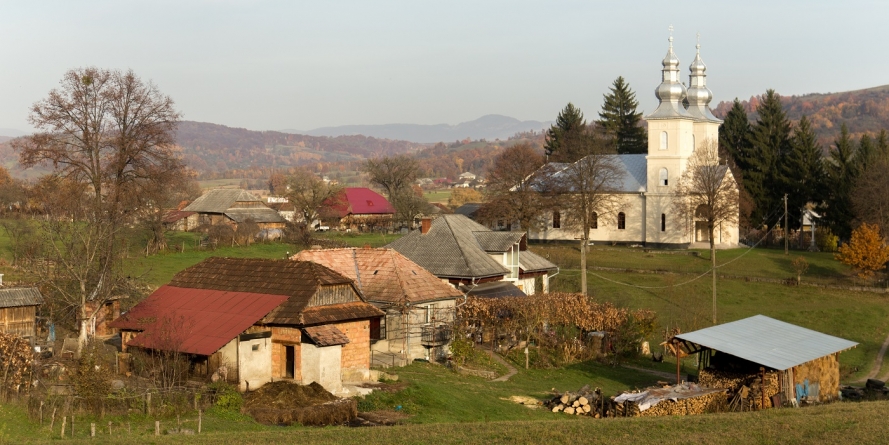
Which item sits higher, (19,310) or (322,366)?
(19,310)

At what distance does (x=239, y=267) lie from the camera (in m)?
29.0

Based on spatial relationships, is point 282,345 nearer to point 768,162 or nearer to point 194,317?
point 194,317

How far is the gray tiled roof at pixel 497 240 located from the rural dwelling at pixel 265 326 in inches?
626

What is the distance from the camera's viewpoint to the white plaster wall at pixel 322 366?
80.8 ft

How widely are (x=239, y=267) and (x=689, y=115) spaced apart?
149 ft

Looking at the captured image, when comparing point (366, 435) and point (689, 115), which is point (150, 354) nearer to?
point (366, 435)

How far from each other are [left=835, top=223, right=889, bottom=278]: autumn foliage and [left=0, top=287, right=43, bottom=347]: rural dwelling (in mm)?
41089

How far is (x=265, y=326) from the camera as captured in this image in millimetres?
25484

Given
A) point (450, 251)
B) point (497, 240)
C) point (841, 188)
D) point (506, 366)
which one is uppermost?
point (841, 188)

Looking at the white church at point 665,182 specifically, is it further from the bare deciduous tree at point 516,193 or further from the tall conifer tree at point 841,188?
the tall conifer tree at point 841,188

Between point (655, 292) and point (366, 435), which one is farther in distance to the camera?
point (655, 292)

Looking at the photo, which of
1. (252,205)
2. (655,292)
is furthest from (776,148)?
(252,205)

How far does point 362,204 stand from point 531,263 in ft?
135

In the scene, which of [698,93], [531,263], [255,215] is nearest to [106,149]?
[531,263]
